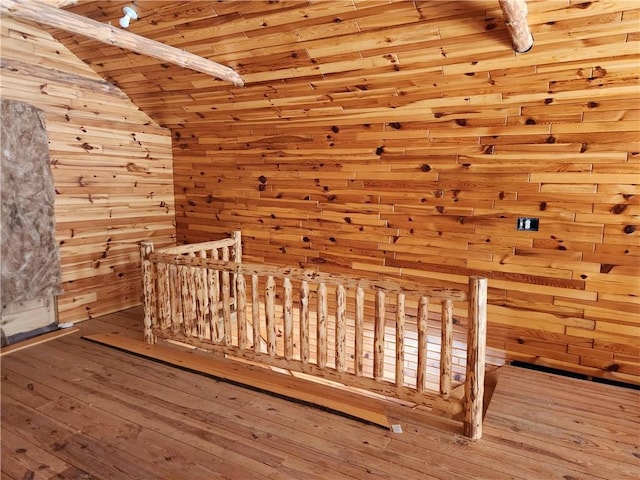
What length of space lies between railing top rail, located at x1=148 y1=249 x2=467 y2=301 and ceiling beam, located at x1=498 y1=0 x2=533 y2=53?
157cm

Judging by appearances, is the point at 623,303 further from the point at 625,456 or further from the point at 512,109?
the point at 512,109

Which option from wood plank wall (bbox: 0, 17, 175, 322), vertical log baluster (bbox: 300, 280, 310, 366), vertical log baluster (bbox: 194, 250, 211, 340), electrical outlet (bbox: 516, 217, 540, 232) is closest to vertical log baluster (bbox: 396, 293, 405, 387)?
vertical log baluster (bbox: 300, 280, 310, 366)

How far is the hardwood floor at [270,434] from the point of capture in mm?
2127

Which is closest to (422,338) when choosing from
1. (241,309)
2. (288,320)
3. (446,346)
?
(446,346)

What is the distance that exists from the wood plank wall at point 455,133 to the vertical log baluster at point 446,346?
1.31 meters

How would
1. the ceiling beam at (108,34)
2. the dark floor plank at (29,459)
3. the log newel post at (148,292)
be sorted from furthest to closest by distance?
the log newel post at (148,292) < the ceiling beam at (108,34) < the dark floor plank at (29,459)

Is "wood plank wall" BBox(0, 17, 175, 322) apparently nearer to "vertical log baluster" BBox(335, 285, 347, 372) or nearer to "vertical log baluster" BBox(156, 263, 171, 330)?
"vertical log baluster" BBox(156, 263, 171, 330)

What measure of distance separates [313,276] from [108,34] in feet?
7.68

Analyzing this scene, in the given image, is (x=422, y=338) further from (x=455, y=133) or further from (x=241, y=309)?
(x=455, y=133)

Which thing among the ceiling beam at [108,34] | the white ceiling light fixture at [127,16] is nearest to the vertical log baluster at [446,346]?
the ceiling beam at [108,34]

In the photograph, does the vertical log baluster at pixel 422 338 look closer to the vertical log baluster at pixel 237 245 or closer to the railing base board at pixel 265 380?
the railing base board at pixel 265 380

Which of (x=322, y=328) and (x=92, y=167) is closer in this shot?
(x=322, y=328)

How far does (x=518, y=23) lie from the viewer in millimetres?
2332

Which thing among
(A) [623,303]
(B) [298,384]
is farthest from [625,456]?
(B) [298,384]
